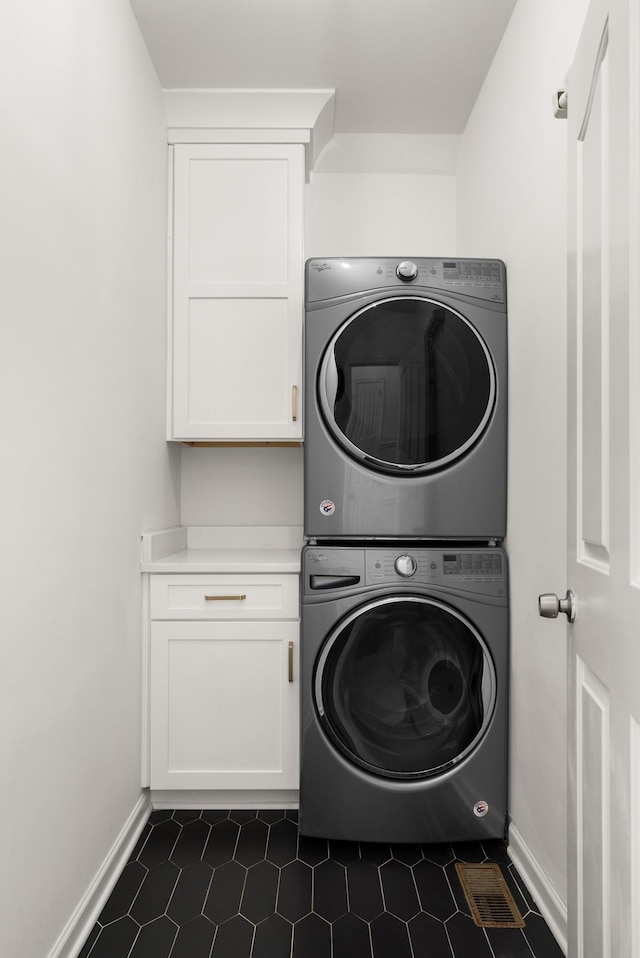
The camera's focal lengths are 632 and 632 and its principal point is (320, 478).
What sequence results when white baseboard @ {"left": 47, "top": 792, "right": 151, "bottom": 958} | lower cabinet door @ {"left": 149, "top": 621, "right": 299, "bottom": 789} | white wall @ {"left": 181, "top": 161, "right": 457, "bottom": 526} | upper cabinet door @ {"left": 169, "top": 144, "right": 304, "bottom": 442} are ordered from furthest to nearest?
white wall @ {"left": 181, "top": 161, "right": 457, "bottom": 526} < upper cabinet door @ {"left": 169, "top": 144, "right": 304, "bottom": 442} < lower cabinet door @ {"left": 149, "top": 621, "right": 299, "bottom": 789} < white baseboard @ {"left": 47, "top": 792, "right": 151, "bottom": 958}

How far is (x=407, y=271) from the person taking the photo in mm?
1942

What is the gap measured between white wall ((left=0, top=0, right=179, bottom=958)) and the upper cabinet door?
31 cm

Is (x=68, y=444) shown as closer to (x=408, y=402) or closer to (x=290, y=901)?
(x=408, y=402)

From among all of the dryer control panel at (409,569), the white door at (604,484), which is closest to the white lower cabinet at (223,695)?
the dryer control panel at (409,569)

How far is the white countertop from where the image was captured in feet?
6.79

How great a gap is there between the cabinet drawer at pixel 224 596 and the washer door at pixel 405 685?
26cm

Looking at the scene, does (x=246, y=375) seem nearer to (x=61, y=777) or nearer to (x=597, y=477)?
(x=61, y=777)

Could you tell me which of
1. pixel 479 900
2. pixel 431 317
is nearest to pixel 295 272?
pixel 431 317

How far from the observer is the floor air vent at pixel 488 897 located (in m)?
1.56

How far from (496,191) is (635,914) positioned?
2.00m

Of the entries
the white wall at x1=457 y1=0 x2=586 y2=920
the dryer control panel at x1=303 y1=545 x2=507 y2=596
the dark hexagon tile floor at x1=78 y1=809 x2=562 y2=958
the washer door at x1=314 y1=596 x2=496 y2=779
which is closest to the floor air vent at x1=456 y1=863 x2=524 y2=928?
the dark hexagon tile floor at x1=78 y1=809 x2=562 y2=958

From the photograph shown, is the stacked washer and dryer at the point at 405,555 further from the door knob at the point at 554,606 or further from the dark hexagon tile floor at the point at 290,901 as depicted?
the door knob at the point at 554,606

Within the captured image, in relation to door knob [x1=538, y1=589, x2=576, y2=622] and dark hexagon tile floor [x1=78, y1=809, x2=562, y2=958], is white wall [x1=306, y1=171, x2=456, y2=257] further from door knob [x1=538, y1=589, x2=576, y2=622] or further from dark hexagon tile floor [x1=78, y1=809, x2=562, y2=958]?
dark hexagon tile floor [x1=78, y1=809, x2=562, y2=958]

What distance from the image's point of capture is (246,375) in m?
2.40
